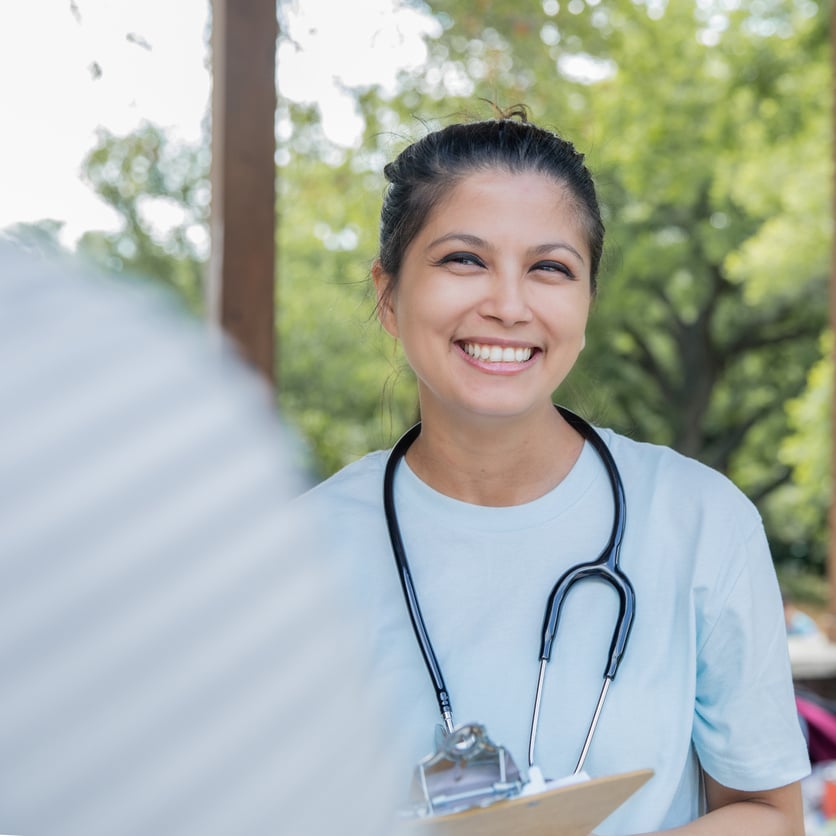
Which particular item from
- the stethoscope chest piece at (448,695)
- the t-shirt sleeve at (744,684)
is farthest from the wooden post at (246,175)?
the t-shirt sleeve at (744,684)

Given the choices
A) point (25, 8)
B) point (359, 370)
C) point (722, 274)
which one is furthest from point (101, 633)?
point (722, 274)

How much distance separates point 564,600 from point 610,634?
7 cm

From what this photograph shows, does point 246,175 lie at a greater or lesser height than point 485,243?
greater

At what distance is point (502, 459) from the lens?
1462mm

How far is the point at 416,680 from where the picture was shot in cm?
137

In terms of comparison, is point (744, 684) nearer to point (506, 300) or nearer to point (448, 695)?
point (448, 695)

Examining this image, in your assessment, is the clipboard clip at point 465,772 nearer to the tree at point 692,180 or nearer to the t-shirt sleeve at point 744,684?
the t-shirt sleeve at point 744,684

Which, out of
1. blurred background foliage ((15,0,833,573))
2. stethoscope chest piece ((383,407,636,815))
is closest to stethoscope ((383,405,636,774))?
stethoscope chest piece ((383,407,636,815))

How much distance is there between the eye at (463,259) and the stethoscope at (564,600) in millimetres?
297

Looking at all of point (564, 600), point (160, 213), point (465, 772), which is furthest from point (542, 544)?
point (160, 213)

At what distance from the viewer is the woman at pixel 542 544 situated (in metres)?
1.32

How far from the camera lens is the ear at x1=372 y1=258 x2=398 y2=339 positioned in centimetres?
154

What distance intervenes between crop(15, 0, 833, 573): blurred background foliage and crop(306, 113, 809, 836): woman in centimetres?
28

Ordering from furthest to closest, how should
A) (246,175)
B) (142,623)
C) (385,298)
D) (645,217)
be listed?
(645,217) → (246,175) → (385,298) → (142,623)
